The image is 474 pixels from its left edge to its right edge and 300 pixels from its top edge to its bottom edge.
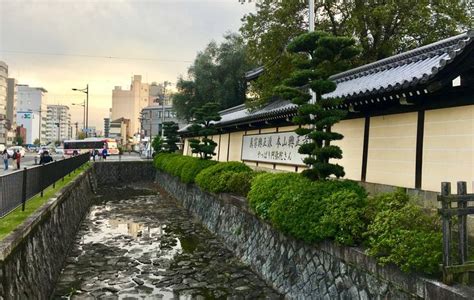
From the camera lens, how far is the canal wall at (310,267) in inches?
227

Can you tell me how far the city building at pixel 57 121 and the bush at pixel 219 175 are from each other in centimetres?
15989

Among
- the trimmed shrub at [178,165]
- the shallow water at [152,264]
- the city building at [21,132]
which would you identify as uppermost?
the city building at [21,132]

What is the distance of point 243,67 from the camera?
40031mm

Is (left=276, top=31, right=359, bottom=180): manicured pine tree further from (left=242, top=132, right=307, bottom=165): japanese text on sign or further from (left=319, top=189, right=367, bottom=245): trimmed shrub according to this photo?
(left=242, top=132, right=307, bottom=165): japanese text on sign

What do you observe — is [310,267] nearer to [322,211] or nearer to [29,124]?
[322,211]

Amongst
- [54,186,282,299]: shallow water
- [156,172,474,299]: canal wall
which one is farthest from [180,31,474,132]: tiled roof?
[54,186,282,299]: shallow water

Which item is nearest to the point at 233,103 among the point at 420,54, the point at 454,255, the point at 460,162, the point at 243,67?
the point at 243,67

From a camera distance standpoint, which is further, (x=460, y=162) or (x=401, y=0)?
(x=401, y=0)

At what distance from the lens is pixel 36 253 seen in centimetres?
881

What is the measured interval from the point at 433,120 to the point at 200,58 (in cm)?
3611

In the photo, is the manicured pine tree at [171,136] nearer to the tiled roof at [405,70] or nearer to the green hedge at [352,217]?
the tiled roof at [405,70]

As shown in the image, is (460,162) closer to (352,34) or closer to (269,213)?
(269,213)

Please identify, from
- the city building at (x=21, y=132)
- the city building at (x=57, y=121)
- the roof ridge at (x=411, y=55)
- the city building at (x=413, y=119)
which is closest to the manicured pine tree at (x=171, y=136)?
the city building at (x=413, y=119)

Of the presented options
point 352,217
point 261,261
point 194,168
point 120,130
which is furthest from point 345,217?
point 120,130
